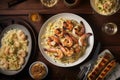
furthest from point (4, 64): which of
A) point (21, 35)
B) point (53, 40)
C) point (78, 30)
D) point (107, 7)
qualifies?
point (107, 7)

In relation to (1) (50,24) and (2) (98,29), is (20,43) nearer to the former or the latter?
(1) (50,24)

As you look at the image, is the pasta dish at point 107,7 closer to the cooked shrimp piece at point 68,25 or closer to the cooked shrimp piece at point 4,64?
the cooked shrimp piece at point 68,25

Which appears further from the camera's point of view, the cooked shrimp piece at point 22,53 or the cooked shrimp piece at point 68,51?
the cooked shrimp piece at point 22,53

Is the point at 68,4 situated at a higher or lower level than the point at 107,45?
higher

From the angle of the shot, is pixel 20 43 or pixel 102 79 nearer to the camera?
pixel 102 79

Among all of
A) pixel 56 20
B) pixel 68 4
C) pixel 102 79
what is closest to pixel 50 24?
pixel 56 20

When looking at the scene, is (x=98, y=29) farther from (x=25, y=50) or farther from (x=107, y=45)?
(x=25, y=50)

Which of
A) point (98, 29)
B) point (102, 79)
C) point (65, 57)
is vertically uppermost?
point (98, 29)

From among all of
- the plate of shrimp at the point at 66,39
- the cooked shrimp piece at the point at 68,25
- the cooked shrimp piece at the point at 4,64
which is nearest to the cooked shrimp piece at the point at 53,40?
the plate of shrimp at the point at 66,39
